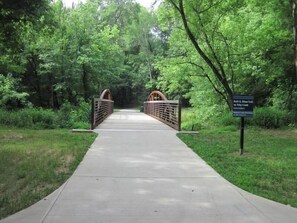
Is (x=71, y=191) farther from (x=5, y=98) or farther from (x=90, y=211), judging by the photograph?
(x=5, y=98)

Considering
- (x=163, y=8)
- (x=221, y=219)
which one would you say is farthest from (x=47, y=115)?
(x=221, y=219)

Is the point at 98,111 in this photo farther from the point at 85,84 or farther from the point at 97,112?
the point at 85,84

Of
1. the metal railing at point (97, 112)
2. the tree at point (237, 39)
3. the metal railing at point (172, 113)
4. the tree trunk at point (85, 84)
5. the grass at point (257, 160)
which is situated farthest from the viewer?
the tree trunk at point (85, 84)

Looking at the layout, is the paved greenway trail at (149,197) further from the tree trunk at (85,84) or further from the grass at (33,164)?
the tree trunk at (85,84)

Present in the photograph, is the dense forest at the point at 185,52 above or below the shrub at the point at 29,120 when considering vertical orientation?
above

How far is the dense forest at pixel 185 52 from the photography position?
13430 millimetres

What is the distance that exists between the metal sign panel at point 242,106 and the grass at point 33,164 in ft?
11.5

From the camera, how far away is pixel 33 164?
7168 mm

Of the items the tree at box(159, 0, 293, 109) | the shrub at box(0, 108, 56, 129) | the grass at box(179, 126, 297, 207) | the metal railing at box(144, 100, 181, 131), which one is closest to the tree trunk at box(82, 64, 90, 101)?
the metal railing at box(144, 100, 181, 131)

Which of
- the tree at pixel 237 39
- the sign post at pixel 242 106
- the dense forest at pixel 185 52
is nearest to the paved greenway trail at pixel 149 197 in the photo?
the sign post at pixel 242 106

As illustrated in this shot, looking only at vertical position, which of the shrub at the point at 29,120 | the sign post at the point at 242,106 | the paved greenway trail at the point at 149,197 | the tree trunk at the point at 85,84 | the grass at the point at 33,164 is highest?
the tree trunk at the point at 85,84

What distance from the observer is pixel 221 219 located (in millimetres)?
4648

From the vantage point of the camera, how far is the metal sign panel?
29.5 feet

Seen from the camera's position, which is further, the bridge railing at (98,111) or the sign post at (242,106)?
the bridge railing at (98,111)
